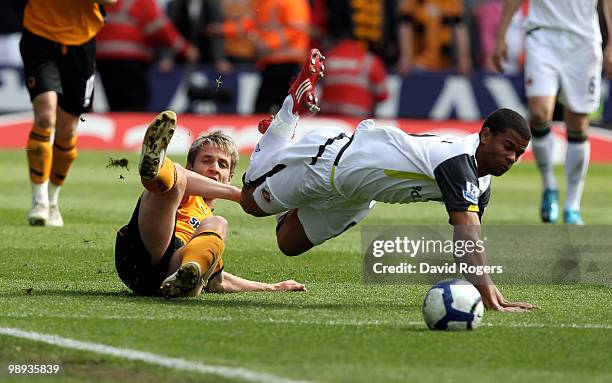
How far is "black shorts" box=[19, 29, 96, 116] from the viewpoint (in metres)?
11.2

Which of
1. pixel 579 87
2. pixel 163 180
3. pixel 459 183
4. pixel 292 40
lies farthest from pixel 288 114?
pixel 292 40

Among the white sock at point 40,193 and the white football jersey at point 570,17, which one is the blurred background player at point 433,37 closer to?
the white football jersey at point 570,17

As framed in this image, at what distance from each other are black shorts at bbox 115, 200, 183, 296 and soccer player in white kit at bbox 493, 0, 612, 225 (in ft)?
18.9

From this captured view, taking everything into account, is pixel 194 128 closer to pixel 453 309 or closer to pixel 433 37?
pixel 433 37

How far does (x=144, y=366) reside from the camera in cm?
546

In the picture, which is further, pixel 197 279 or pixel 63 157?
pixel 63 157

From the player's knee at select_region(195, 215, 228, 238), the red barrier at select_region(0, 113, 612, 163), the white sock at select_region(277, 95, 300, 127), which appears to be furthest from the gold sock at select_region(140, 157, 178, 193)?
the red barrier at select_region(0, 113, 612, 163)

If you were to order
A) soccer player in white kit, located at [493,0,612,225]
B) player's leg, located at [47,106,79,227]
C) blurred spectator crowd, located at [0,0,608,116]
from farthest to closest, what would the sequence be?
blurred spectator crowd, located at [0,0,608,116] < soccer player in white kit, located at [493,0,612,225] < player's leg, located at [47,106,79,227]

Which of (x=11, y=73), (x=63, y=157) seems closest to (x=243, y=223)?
(x=63, y=157)

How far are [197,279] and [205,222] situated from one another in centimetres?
57

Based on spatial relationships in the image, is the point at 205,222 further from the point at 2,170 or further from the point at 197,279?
the point at 2,170

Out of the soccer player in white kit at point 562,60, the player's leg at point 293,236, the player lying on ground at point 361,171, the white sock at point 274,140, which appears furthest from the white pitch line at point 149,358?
the soccer player in white kit at point 562,60

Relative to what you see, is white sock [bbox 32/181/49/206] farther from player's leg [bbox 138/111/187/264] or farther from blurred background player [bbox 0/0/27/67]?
blurred background player [bbox 0/0/27/67]

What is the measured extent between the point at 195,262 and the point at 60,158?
486cm
